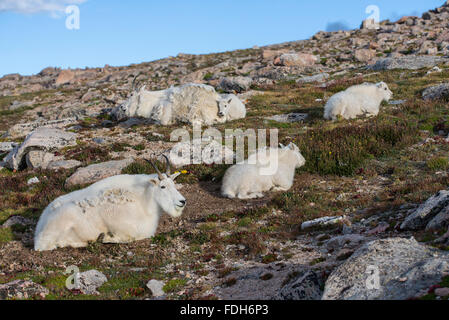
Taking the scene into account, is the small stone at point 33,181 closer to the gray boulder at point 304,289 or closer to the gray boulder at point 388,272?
the gray boulder at point 304,289

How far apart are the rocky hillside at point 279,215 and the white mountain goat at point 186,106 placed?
81 cm

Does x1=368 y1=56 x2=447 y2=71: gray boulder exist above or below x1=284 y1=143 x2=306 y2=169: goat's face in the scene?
above

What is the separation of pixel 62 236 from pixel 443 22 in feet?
224

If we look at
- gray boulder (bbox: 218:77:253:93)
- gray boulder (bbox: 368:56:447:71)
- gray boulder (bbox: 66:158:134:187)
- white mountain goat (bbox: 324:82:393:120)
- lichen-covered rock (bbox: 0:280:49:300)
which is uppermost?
gray boulder (bbox: 368:56:447:71)

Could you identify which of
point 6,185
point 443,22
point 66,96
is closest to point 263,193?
point 6,185

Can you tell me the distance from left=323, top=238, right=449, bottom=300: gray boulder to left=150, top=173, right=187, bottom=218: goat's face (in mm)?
4672

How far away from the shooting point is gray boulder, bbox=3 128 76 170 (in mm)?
17766

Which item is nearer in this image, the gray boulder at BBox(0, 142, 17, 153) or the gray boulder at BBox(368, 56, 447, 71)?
the gray boulder at BBox(0, 142, 17, 153)

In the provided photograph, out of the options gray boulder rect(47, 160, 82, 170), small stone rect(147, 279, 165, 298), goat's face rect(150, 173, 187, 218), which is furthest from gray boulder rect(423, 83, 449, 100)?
small stone rect(147, 279, 165, 298)

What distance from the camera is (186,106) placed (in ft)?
73.3

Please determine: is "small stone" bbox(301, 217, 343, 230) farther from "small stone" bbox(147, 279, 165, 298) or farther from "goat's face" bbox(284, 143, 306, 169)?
"goat's face" bbox(284, 143, 306, 169)

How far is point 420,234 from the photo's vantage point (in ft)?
24.3

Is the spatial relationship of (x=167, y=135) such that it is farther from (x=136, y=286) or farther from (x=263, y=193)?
(x=136, y=286)

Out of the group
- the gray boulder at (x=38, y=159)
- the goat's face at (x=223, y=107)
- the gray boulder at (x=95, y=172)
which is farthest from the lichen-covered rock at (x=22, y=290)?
the goat's face at (x=223, y=107)
